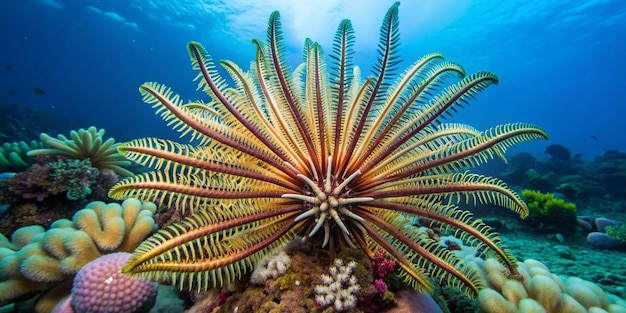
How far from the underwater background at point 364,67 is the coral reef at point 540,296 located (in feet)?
2.00

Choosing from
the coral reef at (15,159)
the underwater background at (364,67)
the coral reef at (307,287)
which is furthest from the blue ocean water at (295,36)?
the coral reef at (307,287)

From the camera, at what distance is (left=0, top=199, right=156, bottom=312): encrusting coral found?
3.47m

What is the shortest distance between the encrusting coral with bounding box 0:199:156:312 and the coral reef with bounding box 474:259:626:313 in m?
5.04

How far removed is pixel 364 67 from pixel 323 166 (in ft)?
286

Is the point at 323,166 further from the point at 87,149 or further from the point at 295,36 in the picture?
the point at 295,36

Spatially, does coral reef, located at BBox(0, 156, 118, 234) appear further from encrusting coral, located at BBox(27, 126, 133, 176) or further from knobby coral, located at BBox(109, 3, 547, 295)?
knobby coral, located at BBox(109, 3, 547, 295)

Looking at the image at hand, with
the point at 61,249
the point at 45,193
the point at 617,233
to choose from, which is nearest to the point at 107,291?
the point at 61,249

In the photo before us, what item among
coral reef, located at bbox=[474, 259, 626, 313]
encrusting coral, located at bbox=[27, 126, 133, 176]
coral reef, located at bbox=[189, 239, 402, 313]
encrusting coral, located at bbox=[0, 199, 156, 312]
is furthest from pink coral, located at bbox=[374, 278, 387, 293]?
encrusting coral, located at bbox=[27, 126, 133, 176]

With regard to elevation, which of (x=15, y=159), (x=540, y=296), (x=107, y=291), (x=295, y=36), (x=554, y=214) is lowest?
(x=107, y=291)

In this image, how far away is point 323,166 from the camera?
126 inches

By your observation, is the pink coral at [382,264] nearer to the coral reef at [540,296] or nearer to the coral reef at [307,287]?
the coral reef at [307,287]

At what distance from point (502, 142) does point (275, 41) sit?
275 centimetres

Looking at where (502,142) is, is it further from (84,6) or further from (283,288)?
(84,6)

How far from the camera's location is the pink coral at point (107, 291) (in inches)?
116
